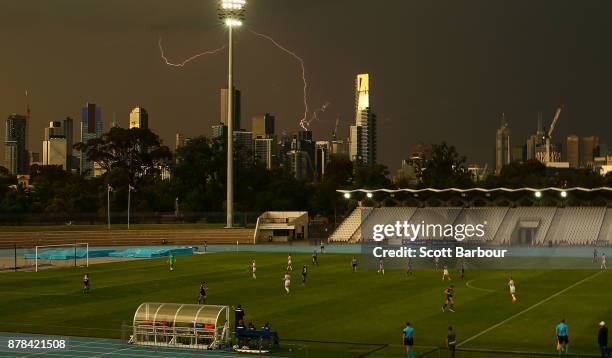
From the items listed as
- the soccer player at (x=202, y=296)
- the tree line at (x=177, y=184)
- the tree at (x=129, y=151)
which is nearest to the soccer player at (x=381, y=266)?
the soccer player at (x=202, y=296)

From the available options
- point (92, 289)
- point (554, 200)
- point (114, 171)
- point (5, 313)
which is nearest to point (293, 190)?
point (114, 171)

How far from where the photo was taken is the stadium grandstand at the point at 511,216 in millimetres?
108875

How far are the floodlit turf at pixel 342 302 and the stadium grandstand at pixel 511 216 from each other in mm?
35938

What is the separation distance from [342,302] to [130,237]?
68087mm

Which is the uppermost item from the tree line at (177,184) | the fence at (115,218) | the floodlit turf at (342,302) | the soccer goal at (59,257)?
the tree line at (177,184)

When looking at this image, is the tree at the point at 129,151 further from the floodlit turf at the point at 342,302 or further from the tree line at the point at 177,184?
the floodlit turf at the point at 342,302

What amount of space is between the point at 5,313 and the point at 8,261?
39642mm

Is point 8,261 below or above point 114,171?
below

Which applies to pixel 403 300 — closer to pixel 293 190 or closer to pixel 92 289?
pixel 92 289

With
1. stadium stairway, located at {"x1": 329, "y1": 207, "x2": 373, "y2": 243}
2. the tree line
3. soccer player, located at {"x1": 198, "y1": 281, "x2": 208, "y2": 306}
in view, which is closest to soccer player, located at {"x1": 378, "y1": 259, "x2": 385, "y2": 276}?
soccer player, located at {"x1": 198, "y1": 281, "x2": 208, "y2": 306}

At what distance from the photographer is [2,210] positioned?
13600cm

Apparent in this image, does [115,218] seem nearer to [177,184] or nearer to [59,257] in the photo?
[177,184]

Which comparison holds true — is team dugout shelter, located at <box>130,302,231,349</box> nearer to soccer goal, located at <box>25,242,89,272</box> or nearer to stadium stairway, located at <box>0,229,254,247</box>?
soccer goal, located at <box>25,242,89,272</box>

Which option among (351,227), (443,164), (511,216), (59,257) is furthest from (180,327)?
(443,164)
